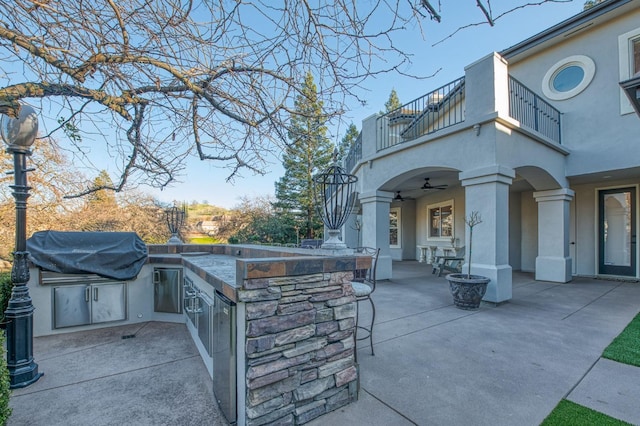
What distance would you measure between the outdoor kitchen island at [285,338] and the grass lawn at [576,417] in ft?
4.70

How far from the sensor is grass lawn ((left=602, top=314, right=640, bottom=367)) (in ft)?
10.1

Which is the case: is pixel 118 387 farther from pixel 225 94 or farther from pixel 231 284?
pixel 225 94

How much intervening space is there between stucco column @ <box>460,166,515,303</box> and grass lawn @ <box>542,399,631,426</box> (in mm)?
3163

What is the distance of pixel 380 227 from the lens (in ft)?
24.9

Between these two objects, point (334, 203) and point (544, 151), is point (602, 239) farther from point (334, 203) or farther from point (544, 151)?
point (334, 203)

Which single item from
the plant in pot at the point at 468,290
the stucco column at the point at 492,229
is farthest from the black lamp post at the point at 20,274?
the stucco column at the point at 492,229

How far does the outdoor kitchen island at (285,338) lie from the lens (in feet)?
6.28

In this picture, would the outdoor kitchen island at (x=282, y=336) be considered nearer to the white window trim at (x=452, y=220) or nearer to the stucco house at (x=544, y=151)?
the stucco house at (x=544, y=151)

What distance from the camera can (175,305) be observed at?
4574mm

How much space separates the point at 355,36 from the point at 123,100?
2153 mm

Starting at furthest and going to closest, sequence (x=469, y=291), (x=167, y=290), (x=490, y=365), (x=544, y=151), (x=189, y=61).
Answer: (x=544, y=151)
(x=469, y=291)
(x=167, y=290)
(x=490, y=365)
(x=189, y=61)

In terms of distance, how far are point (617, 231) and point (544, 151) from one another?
3916 mm

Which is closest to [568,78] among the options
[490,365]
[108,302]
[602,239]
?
[602,239]

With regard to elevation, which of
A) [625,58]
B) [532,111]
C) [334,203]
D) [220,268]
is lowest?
[220,268]
